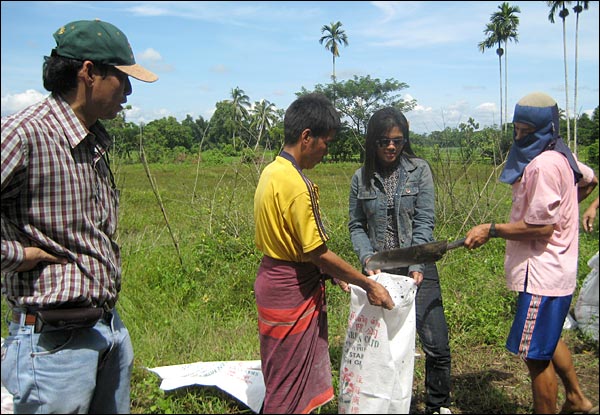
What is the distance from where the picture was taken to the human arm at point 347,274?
6.48 ft

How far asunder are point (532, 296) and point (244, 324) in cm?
216

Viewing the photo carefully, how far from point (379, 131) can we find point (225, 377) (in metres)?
1.66

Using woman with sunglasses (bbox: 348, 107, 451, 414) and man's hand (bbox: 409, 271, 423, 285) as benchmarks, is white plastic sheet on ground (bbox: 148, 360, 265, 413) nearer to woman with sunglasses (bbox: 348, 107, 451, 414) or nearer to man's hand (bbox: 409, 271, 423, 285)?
woman with sunglasses (bbox: 348, 107, 451, 414)

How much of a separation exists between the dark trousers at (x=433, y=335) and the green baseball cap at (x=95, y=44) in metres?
1.69

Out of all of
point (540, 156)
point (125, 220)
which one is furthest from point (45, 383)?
point (125, 220)

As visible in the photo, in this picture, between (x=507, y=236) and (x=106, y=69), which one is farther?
(x=507, y=236)

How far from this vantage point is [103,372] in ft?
5.80

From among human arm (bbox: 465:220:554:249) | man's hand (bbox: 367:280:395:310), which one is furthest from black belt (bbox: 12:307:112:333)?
human arm (bbox: 465:220:554:249)

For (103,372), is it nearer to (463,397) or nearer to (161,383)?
(161,383)

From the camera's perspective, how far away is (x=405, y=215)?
252 cm

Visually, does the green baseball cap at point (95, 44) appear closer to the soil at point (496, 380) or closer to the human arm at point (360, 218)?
the human arm at point (360, 218)

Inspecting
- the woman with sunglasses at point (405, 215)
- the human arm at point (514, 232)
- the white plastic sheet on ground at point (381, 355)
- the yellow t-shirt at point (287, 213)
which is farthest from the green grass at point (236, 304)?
the yellow t-shirt at point (287, 213)

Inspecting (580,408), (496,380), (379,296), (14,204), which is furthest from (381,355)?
(14,204)

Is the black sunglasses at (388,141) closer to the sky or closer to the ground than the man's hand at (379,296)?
closer to the sky
